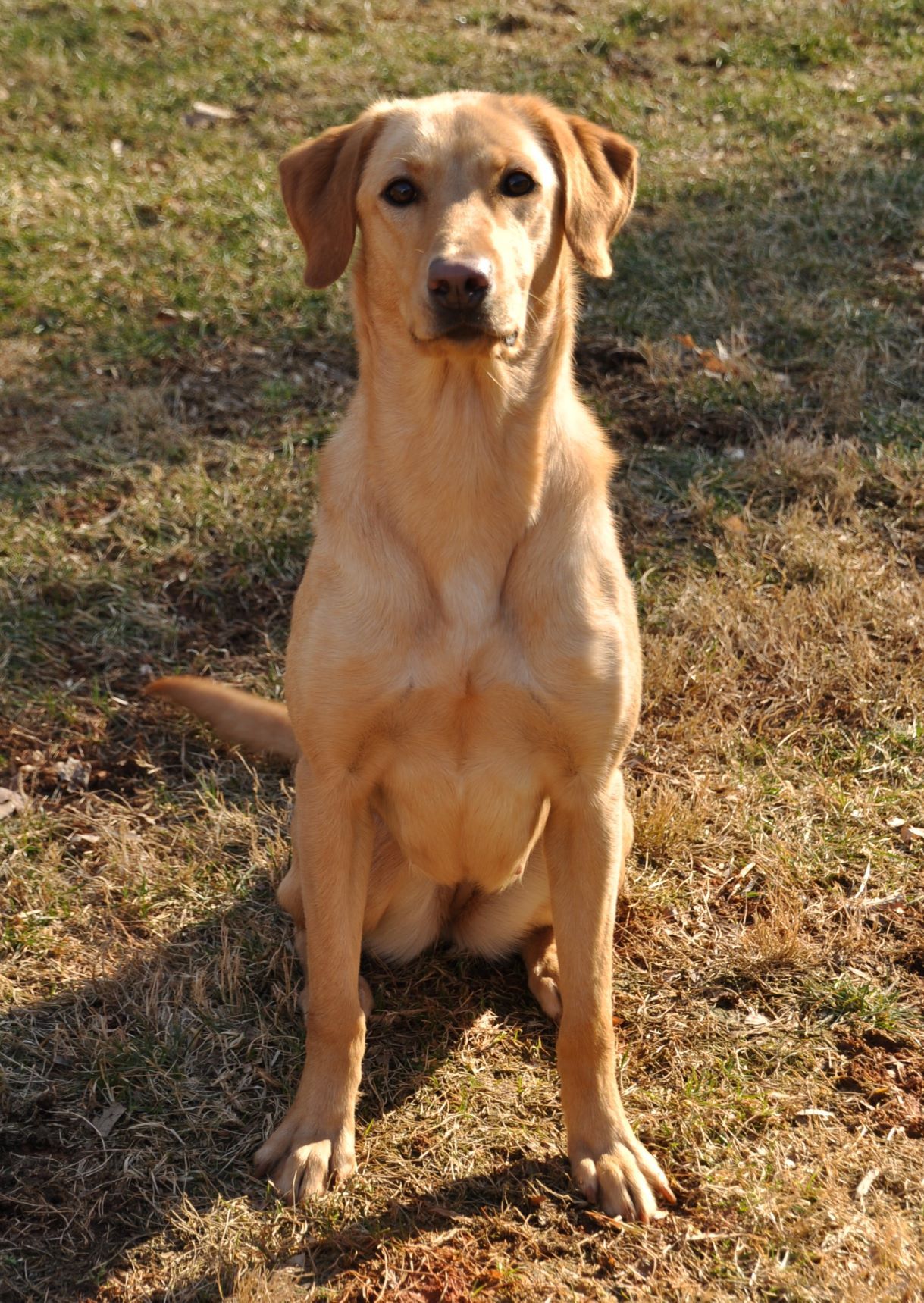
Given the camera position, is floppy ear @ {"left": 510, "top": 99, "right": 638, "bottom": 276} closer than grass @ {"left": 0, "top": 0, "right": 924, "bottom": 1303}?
No

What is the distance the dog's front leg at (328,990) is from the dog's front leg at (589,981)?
43cm

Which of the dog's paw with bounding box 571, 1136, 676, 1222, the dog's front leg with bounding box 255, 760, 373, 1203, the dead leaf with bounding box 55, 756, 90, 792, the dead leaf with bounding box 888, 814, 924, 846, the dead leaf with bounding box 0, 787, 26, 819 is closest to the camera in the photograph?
the dog's paw with bounding box 571, 1136, 676, 1222

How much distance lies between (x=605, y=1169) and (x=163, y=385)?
3.81m

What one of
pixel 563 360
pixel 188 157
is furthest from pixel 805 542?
pixel 188 157

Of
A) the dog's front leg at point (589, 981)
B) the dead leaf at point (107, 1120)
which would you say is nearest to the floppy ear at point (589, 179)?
the dog's front leg at point (589, 981)

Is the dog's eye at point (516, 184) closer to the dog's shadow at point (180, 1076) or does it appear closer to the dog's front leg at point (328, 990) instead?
the dog's front leg at point (328, 990)

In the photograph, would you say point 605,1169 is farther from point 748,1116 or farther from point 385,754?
point 385,754

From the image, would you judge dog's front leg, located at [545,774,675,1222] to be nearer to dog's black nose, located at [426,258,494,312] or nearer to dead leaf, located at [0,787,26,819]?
dog's black nose, located at [426,258,494,312]

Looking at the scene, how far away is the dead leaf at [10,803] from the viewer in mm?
3766

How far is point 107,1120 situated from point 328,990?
58cm

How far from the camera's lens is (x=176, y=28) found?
7.69m

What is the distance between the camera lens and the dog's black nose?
244cm

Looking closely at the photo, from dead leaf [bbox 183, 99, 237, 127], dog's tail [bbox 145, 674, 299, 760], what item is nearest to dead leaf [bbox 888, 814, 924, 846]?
dog's tail [bbox 145, 674, 299, 760]

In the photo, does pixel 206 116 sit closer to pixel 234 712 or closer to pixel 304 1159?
pixel 234 712
